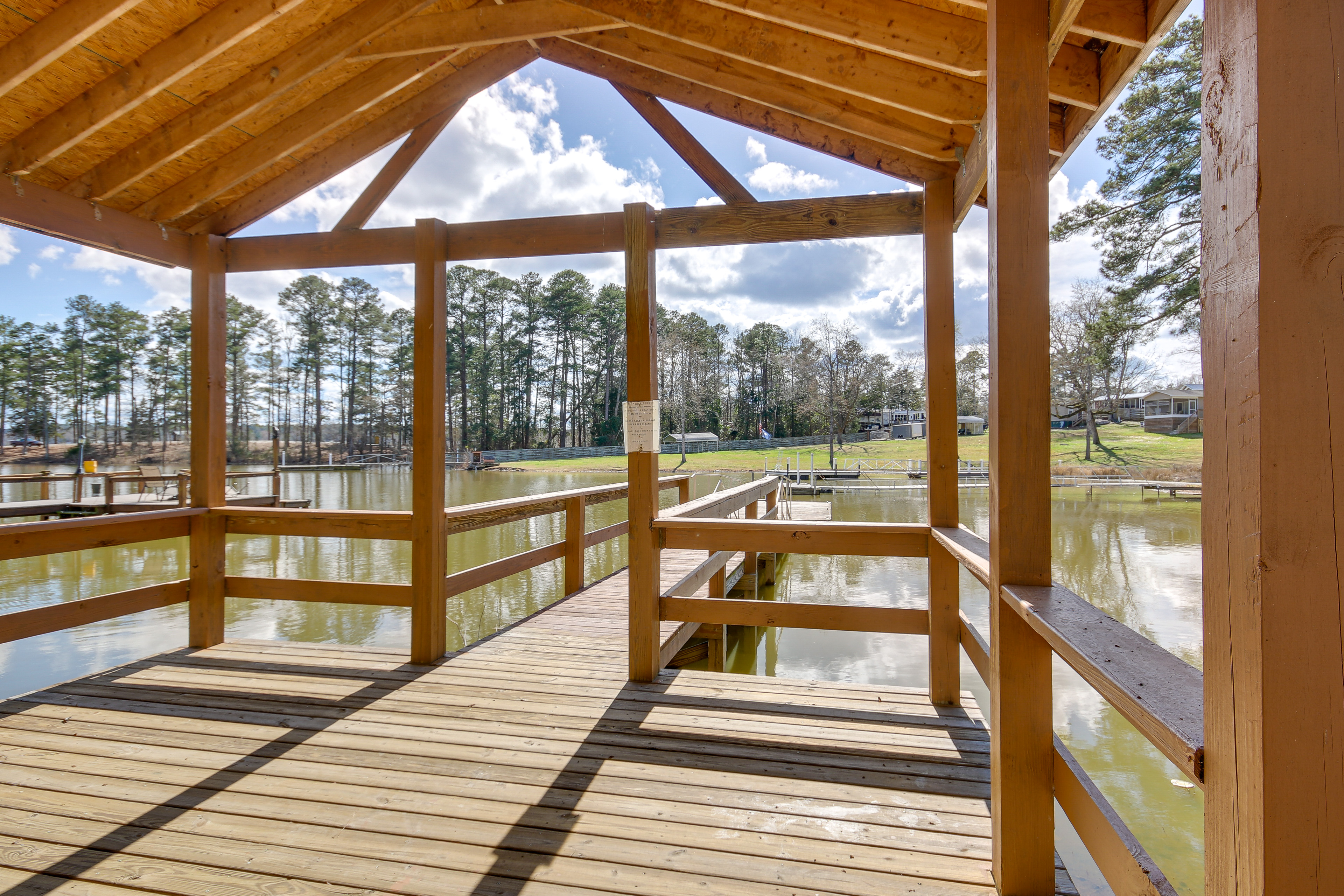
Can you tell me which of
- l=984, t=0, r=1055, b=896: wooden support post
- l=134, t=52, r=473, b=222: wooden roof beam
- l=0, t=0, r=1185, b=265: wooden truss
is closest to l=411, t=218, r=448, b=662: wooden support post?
l=0, t=0, r=1185, b=265: wooden truss

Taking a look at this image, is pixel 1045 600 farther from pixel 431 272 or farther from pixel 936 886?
pixel 431 272

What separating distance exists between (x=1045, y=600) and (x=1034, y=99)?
4.23ft

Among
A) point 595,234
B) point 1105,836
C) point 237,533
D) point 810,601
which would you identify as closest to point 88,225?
point 237,533

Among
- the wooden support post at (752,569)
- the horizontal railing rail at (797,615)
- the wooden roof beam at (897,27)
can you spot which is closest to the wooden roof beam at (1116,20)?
the wooden roof beam at (897,27)

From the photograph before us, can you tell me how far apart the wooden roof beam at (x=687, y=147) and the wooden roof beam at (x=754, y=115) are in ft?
0.16

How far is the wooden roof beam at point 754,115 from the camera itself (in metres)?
3.10

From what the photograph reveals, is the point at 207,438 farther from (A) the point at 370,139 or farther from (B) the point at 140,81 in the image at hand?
(A) the point at 370,139

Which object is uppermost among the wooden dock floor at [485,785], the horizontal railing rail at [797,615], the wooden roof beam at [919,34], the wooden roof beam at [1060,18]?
the wooden roof beam at [919,34]

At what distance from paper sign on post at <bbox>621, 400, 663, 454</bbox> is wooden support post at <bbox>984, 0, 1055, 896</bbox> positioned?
6.13 ft

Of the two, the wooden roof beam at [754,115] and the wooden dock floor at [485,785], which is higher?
the wooden roof beam at [754,115]

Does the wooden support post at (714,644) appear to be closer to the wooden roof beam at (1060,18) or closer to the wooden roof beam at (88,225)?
the wooden roof beam at (1060,18)

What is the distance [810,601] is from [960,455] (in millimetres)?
22823

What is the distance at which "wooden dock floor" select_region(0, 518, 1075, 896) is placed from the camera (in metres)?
1.83

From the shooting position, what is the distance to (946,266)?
9.92ft
